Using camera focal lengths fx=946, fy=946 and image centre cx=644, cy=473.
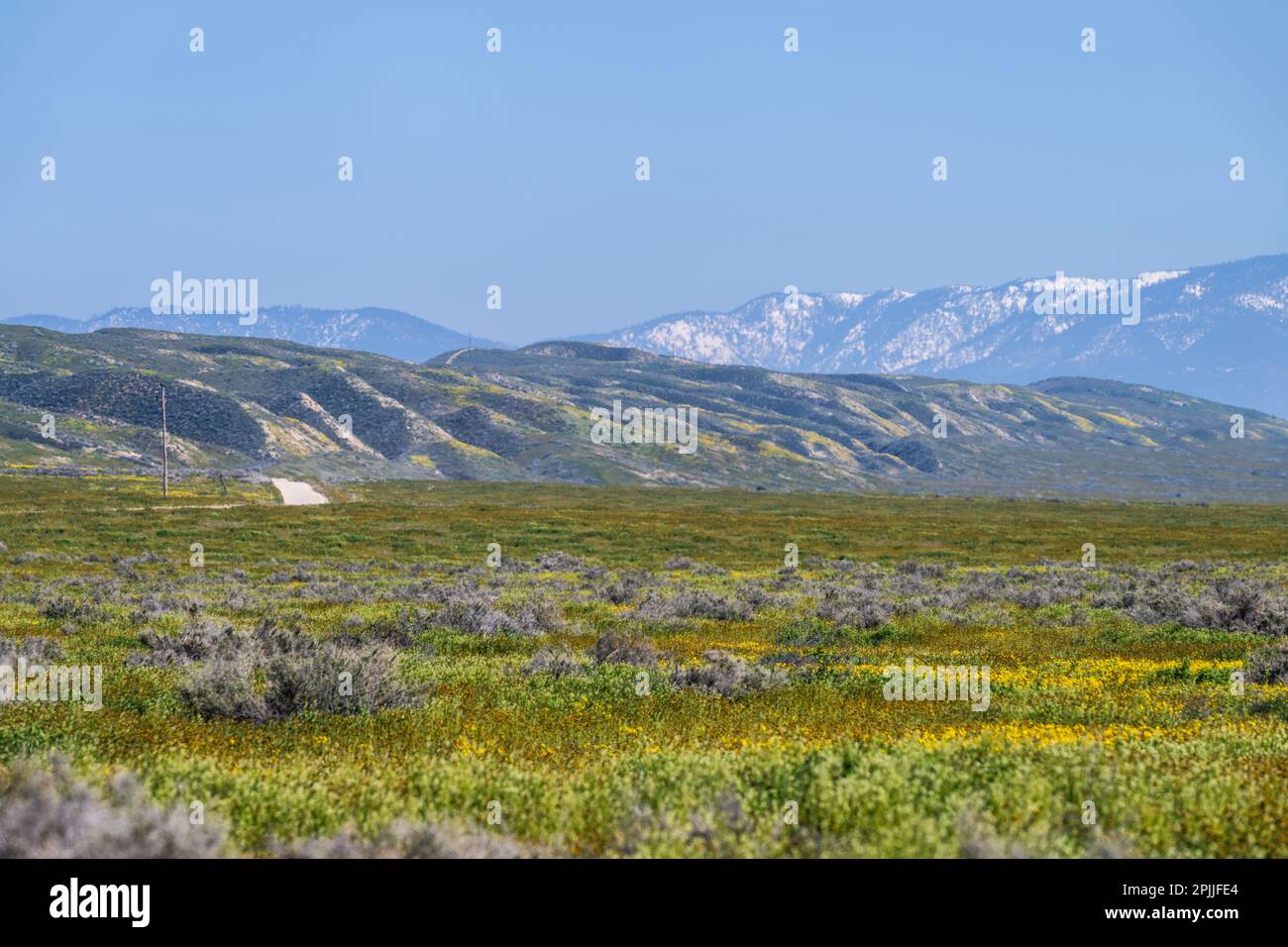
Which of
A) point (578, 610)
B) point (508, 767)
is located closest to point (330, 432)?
point (578, 610)

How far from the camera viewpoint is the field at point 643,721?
624 cm

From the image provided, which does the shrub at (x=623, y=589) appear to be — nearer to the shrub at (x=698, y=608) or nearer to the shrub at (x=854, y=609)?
the shrub at (x=698, y=608)

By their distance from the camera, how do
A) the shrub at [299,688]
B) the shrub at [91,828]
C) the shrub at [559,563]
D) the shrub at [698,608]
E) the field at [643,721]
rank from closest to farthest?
the shrub at [91,828], the field at [643,721], the shrub at [299,688], the shrub at [698,608], the shrub at [559,563]

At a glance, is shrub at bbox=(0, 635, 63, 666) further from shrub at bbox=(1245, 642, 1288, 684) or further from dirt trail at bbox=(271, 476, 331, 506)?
dirt trail at bbox=(271, 476, 331, 506)

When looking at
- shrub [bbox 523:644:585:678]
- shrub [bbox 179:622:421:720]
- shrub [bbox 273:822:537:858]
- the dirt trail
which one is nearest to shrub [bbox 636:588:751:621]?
shrub [bbox 523:644:585:678]

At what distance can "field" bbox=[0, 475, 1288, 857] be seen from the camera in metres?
6.24

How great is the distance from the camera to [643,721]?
11086 millimetres

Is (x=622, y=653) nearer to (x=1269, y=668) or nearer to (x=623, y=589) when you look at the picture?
(x=1269, y=668)

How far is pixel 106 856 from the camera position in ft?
18.7

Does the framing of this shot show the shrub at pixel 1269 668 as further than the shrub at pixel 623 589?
No
